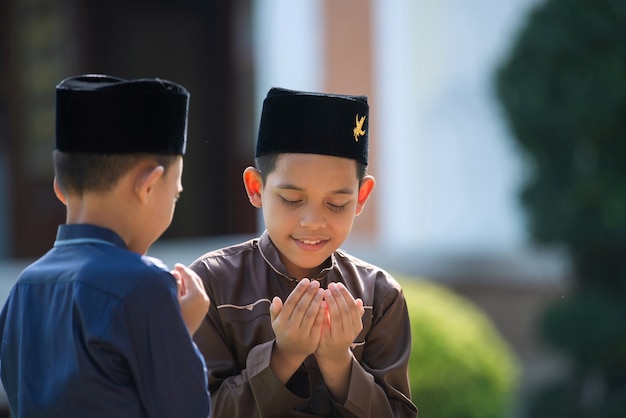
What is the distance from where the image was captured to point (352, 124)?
2.30 meters

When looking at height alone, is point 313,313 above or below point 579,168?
above

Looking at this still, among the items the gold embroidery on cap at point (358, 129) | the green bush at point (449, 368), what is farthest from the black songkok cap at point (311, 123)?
the green bush at point (449, 368)

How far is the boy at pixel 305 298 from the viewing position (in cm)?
222

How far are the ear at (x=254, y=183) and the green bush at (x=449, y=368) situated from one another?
3.11 meters

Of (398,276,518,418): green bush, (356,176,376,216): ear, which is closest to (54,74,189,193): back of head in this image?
(356,176,376,216): ear

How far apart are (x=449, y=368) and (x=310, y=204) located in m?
3.37

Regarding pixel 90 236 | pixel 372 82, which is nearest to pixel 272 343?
pixel 90 236

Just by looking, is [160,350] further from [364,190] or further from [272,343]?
[364,190]

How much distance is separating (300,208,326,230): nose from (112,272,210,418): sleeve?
0.36 meters

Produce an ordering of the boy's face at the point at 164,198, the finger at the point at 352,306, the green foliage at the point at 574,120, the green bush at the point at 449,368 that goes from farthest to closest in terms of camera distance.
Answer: the green foliage at the point at 574,120 → the green bush at the point at 449,368 → the finger at the point at 352,306 → the boy's face at the point at 164,198

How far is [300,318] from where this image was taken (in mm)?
2174

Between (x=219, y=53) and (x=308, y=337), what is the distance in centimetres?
702

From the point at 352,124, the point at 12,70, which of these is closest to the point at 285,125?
the point at 352,124

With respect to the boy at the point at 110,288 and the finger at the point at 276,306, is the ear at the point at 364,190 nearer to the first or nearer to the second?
the finger at the point at 276,306
